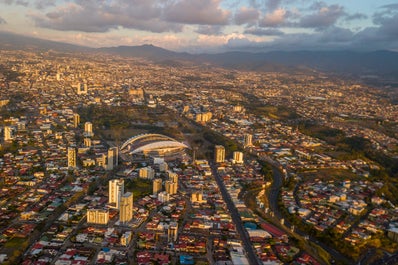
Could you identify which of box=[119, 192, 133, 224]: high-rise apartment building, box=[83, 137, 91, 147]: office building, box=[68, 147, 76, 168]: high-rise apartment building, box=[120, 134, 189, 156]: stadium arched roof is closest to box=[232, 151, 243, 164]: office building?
box=[120, 134, 189, 156]: stadium arched roof

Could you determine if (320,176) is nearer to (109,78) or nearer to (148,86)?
(148,86)

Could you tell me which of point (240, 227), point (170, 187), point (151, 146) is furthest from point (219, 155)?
point (240, 227)

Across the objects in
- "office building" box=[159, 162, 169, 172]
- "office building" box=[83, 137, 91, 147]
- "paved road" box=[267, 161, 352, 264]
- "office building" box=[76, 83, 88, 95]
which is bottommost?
"paved road" box=[267, 161, 352, 264]

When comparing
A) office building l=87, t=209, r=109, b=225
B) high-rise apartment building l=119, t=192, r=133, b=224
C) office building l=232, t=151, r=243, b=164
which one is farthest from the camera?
office building l=232, t=151, r=243, b=164

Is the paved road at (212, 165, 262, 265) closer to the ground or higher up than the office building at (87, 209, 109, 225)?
closer to the ground

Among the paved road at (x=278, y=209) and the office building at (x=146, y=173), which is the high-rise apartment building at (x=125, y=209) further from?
the paved road at (x=278, y=209)

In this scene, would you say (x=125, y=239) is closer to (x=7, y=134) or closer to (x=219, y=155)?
(x=219, y=155)

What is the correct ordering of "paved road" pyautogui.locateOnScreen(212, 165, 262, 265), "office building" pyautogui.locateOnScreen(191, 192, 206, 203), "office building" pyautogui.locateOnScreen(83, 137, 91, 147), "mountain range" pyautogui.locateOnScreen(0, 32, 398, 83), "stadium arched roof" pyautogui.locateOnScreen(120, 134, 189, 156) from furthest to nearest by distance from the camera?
"mountain range" pyautogui.locateOnScreen(0, 32, 398, 83), "office building" pyautogui.locateOnScreen(83, 137, 91, 147), "stadium arched roof" pyautogui.locateOnScreen(120, 134, 189, 156), "office building" pyautogui.locateOnScreen(191, 192, 206, 203), "paved road" pyautogui.locateOnScreen(212, 165, 262, 265)

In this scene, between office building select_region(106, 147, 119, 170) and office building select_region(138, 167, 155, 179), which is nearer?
office building select_region(138, 167, 155, 179)

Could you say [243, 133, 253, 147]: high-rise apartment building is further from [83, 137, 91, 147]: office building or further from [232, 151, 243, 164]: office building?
[83, 137, 91, 147]: office building
